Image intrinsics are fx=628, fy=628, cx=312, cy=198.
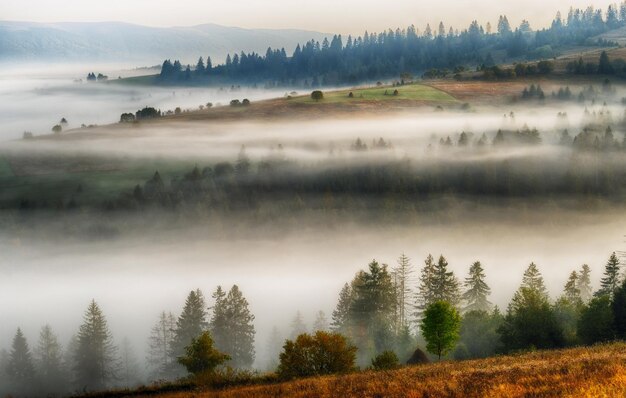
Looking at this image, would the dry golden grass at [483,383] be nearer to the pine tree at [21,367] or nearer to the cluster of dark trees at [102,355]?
the cluster of dark trees at [102,355]

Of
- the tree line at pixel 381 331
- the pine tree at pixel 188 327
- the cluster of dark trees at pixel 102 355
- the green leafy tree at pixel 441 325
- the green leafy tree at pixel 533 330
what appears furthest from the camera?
the pine tree at pixel 188 327

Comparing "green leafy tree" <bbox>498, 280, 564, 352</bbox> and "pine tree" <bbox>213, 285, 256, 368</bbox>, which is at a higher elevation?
"green leafy tree" <bbox>498, 280, 564, 352</bbox>

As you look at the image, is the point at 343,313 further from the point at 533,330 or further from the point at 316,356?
the point at 316,356

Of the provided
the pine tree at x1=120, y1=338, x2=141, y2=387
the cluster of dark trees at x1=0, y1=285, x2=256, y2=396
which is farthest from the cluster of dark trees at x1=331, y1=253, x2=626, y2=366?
the pine tree at x1=120, y1=338, x2=141, y2=387

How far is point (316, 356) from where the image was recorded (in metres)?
45.4

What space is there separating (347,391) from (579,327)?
41.0m

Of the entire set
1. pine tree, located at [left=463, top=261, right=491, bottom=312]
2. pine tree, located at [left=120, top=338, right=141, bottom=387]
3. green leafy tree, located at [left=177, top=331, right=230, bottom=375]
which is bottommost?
pine tree, located at [left=120, top=338, right=141, bottom=387]

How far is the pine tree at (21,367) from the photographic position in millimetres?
97556

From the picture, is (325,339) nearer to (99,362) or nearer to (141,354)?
(99,362)

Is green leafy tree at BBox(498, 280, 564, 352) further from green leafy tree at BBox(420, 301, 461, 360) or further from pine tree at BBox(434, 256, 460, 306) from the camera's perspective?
pine tree at BBox(434, 256, 460, 306)

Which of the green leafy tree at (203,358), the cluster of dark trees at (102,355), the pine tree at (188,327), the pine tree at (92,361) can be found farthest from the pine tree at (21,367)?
the green leafy tree at (203,358)

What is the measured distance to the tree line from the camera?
5903 cm

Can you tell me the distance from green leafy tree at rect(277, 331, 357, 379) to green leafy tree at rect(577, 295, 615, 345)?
92.5 ft

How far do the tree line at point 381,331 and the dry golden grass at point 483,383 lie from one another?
1245 cm
